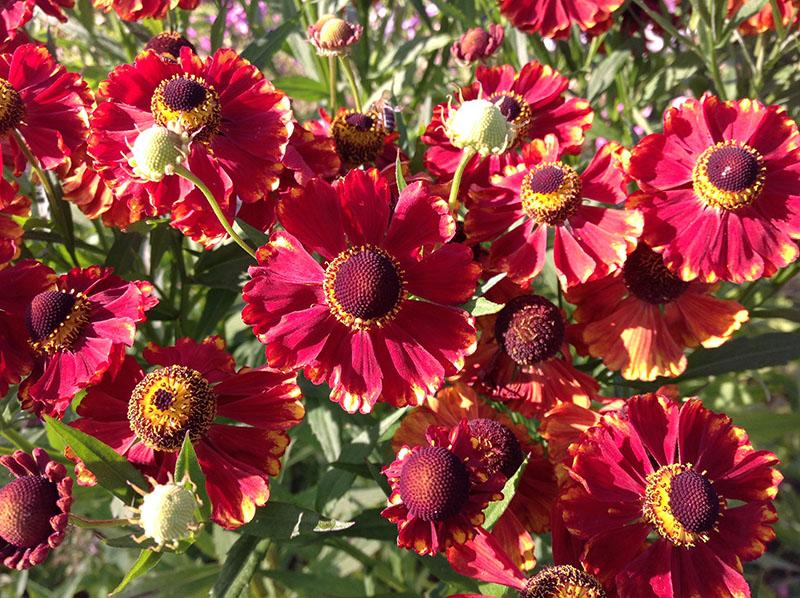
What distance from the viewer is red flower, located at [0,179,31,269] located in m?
1.11

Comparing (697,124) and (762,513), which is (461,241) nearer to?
(697,124)

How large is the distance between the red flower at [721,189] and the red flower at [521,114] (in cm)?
18

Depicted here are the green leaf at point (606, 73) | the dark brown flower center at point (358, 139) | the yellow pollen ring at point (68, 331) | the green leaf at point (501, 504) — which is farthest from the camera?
the green leaf at point (606, 73)

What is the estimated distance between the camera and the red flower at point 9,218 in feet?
3.65

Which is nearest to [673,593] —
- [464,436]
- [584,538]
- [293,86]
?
[584,538]

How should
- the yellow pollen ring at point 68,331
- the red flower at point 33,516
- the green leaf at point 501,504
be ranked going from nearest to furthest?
the red flower at point 33,516, the green leaf at point 501,504, the yellow pollen ring at point 68,331

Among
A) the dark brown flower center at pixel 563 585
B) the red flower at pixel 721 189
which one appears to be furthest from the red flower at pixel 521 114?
the dark brown flower center at pixel 563 585

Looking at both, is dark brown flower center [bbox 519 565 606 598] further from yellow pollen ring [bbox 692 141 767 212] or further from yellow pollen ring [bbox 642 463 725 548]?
yellow pollen ring [bbox 692 141 767 212]

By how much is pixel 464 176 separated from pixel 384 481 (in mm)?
516

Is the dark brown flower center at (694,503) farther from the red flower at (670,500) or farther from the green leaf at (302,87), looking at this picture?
the green leaf at (302,87)

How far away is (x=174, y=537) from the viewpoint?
88cm

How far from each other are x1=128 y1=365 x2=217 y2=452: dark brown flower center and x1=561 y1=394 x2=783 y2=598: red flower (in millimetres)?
520

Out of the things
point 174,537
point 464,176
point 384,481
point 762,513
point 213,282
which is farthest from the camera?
point 213,282

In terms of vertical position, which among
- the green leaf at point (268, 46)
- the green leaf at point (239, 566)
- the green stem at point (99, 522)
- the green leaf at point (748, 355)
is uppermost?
the green leaf at point (268, 46)
